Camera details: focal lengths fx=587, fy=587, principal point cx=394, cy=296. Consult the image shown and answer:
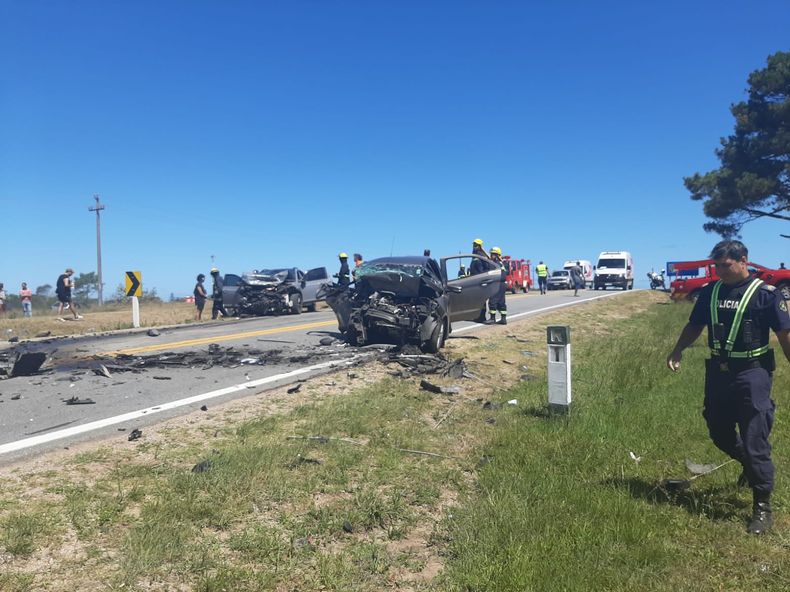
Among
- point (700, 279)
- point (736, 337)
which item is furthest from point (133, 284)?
point (700, 279)

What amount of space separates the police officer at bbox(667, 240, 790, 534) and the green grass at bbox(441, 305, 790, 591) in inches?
14.6

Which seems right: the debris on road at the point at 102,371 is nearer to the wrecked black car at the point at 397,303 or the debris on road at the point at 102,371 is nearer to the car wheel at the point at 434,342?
the wrecked black car at the point at 397,303

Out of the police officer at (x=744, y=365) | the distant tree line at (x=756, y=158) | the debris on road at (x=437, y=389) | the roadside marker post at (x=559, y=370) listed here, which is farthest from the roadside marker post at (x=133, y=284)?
the distant tree line at (x=756, y=158)

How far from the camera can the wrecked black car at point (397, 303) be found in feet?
33.4

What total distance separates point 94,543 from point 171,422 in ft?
8.35

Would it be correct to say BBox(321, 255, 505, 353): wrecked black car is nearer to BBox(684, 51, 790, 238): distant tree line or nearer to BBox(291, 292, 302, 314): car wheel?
BBox(291, 292, 302, 314): car wheel

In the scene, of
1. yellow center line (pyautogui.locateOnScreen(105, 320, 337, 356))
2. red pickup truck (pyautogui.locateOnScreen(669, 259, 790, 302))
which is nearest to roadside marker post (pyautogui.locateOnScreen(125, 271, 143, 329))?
yellow center line (pyautogui.locateOnScreen(105, 320, 337, 356))

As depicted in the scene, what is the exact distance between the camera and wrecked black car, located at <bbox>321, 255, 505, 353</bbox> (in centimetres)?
1020

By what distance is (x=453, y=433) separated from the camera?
5805 millimetres

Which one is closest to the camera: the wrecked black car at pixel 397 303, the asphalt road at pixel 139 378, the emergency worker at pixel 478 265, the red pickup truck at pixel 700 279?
the asphalt road at pixel 139 378

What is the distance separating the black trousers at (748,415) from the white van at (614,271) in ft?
138

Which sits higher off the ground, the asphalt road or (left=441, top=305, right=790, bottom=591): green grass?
the asphalt road

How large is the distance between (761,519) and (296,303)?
19.1 meters

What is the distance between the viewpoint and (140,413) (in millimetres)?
6137
